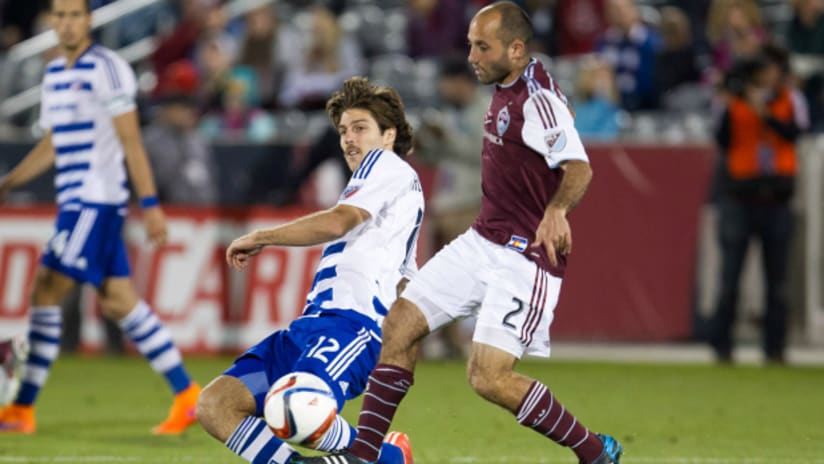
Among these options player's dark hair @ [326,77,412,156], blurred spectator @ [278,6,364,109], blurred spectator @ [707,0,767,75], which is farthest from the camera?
blurred spectator @ [278,6,364,109]

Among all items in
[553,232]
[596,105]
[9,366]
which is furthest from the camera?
[596,105]

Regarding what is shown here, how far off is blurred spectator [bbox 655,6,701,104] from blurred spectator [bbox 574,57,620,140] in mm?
1671

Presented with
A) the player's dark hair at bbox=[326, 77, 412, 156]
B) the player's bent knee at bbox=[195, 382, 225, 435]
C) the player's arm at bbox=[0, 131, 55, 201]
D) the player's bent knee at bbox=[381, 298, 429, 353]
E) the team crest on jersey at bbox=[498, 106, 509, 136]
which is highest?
the player's dark hair at bbox=[326, 77, 412, 156]

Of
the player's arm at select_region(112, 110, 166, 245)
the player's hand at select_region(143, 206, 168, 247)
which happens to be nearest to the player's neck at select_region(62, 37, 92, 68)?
the player's arm at select_region(112, 110, 166, 245)

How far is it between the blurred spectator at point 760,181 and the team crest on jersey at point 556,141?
697 cm

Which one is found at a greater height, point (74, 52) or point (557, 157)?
point (74, 52)

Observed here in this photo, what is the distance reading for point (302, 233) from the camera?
5.64m

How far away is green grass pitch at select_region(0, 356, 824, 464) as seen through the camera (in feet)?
24.9

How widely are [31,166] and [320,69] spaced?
7315 millimetres

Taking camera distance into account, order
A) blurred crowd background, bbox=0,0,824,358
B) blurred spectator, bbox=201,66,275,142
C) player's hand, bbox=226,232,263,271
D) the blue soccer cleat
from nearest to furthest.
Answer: player's hand, bbox=226,232,263,271 < the blue soccer cleat < blurred crowd background, bbox=0,0,824,358 < blurred spectator, bbox=201,66,275,142

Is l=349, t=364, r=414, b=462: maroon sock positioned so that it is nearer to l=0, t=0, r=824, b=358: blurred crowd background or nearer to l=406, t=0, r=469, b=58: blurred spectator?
l=0, t=0, r=824, b=358: blurred crowd background

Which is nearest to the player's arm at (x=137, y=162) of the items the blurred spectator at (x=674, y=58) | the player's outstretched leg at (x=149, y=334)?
the player's outstretched leg at (x=149, y=334)

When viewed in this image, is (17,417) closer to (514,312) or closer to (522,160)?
(514,312)

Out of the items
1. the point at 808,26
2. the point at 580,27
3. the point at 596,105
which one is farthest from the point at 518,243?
the point at 580,27
